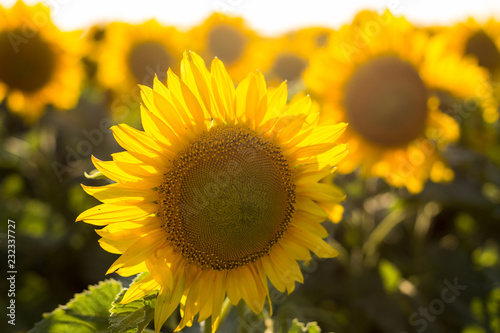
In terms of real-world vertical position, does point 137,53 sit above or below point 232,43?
above

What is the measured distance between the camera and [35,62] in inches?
218

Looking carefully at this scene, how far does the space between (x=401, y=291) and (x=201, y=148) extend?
8.79 ft

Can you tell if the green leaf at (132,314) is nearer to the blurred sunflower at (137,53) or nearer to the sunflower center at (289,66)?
the blurred sunflower at (137,53)

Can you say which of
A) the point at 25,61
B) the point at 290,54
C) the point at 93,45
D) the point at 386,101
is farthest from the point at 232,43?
the point at 386,101

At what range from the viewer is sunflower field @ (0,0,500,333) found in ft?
6.59

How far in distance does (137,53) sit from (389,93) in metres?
3.93

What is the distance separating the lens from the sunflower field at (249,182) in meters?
2.01

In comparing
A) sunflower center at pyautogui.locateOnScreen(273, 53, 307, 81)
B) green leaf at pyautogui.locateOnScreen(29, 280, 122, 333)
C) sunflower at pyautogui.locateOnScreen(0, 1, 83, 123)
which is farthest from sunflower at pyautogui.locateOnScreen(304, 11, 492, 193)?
sunflower center at pyautogui.locateOnScreen(273, 53, 307, 81)

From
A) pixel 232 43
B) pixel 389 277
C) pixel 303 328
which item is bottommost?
pixel 389 277

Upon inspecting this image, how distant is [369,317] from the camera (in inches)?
151

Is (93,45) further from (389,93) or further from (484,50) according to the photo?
(484,50)

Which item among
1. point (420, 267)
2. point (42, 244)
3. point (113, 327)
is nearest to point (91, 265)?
point (42, 244)

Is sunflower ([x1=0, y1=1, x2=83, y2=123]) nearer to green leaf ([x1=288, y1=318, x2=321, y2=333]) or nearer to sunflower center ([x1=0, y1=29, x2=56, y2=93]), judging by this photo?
sunflower center ([x1=0, y1=29, x2=56, y2=93])

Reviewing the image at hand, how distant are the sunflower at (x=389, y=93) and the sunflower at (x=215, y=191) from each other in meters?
1.64
